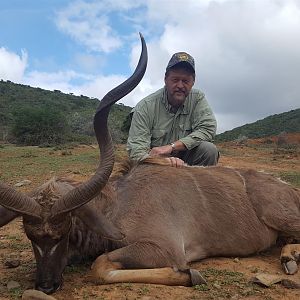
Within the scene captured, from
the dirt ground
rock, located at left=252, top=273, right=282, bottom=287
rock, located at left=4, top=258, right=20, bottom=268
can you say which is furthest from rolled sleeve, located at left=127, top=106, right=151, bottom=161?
rock, located at left=252, top=273, right=282, bottom=287

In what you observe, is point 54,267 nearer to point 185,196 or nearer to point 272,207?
point 185,196

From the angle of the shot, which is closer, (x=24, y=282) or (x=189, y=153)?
(x=24, y=282)

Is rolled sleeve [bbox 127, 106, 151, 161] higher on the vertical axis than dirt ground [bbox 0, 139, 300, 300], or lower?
higher

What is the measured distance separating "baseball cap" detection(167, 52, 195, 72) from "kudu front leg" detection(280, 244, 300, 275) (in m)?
2.70

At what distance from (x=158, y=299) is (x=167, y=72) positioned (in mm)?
3687

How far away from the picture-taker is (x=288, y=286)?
433 cm

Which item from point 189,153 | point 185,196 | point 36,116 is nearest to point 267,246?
point 185,196

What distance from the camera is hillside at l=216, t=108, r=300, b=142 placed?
160 feet

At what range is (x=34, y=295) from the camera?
152 inches

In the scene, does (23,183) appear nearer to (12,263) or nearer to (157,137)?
(157,137)

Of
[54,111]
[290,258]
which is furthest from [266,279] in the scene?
[54,111]

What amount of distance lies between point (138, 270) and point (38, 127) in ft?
90.4

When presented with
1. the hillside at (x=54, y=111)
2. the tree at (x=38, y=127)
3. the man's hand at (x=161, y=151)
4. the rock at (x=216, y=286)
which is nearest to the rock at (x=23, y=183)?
the man's hand at (x=161, y=151)

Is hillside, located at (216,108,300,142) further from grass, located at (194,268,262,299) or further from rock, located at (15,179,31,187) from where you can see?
grass, located at (194,268,262,299)
